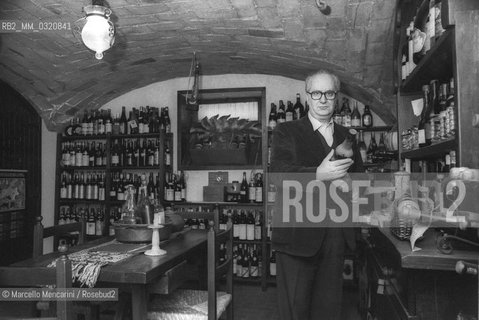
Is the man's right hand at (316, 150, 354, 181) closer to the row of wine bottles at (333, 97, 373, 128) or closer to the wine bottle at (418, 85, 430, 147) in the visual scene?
the wine bottle at (418, 85, 430, 147)

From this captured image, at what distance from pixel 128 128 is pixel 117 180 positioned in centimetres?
63

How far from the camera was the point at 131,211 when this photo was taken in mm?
2432

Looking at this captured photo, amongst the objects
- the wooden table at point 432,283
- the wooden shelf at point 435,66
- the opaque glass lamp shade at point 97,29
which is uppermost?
the opaque glass lamp shade at point 97,29

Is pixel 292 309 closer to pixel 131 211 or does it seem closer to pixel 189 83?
pixel 131 211

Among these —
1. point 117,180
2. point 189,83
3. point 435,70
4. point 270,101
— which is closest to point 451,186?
point 435,70

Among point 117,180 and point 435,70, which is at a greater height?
point 435,70

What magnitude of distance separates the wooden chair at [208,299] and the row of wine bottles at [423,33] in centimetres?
130

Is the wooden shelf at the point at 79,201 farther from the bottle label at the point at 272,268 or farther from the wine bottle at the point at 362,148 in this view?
the wine bottle at the point at 362,148

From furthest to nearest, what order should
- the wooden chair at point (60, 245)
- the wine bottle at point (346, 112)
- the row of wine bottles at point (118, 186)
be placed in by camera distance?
the row of wine bottles at point (118, 186) < the wine bottle at point (346, 112) < the wooden chair at point (60, 245)

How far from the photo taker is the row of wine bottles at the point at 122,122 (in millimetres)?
4500

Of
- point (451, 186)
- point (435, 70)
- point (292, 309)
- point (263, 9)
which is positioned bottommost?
point (292, 309)

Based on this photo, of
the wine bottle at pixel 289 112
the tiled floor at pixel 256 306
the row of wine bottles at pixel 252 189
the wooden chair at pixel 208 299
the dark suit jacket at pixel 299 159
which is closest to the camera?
the dark suit jacket at pixel 299 159

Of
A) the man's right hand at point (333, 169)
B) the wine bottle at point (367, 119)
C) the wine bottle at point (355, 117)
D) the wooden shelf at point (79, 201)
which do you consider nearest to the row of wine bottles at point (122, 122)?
the wooden shelf at point (79, 201)

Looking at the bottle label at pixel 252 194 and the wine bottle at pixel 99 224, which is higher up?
the bottle label at pixel 252 194
